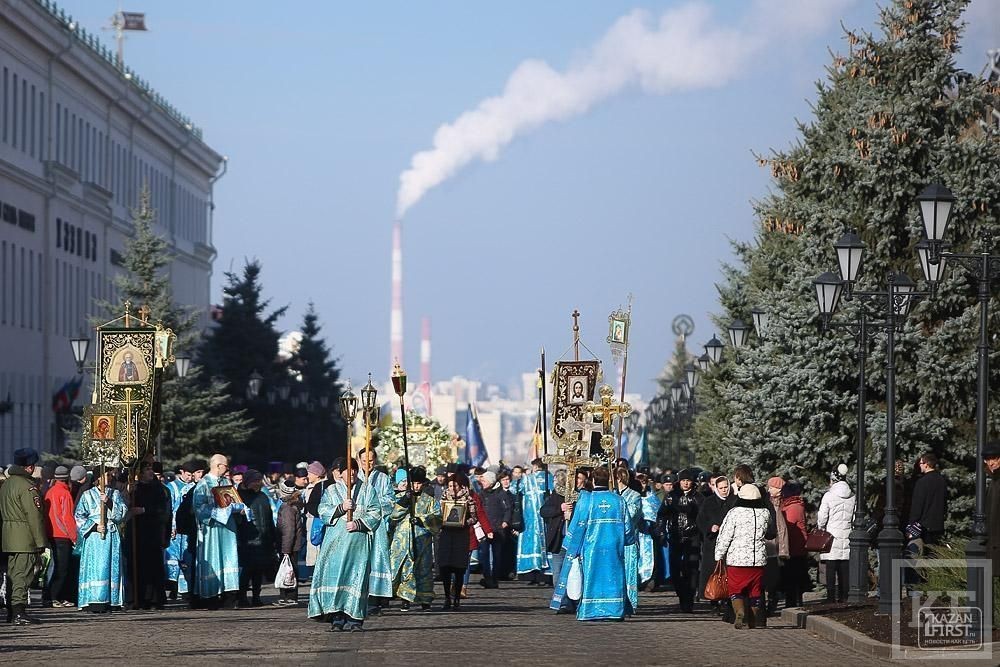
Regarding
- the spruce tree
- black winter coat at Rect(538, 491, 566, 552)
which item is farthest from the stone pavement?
the spruce tree

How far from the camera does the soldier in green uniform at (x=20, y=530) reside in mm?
21750

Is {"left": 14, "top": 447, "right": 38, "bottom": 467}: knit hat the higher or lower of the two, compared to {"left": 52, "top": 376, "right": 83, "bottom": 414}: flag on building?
Result: lower

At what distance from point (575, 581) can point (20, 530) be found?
5.71 m

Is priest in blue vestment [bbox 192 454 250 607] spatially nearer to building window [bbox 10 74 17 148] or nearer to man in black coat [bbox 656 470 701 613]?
man in black coat [bbox 656 470 701 613]

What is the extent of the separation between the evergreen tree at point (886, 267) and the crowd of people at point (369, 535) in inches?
140

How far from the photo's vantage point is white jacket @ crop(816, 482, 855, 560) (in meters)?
25.4

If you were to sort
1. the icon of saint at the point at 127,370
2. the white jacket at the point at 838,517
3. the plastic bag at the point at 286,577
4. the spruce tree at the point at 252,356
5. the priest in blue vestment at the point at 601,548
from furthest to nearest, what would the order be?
1. the spruce tree at the point at 252,356
2. the icon of saint at the point at 127,370
3. the plastic bag at the point at 286,577
4. the white jacket at the point at 838,517
5. the priest in blue vestment at the point at 601,548

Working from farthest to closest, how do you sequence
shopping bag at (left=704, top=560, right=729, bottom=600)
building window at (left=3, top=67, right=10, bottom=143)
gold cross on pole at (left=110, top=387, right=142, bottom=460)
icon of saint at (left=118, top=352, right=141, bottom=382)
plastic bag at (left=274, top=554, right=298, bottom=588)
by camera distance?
building window at (left=3, top=67, right=10, bottom=143)
icon of saint at (left=118, top=352, right=141, bottom=382)
gold cross on pole at (left=110, top=387, right=142, bottom=460)
plastic bag at (left=274, top=554, right=298, bottom=588)
shopping bag at (left=704, top=560, right=729, bottom=600)

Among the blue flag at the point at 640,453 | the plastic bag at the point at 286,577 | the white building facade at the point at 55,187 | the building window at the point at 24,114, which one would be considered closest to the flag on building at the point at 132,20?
the white building facade at the point at 55,187

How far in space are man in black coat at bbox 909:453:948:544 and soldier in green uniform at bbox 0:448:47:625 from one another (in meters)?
8.88

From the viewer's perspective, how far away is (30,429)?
6444 cm

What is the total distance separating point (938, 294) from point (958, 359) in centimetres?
94

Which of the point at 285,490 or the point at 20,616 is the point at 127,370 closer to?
the point at 285,490

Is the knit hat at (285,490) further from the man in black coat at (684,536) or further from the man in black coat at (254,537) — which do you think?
the man in black coat at (684,536)
